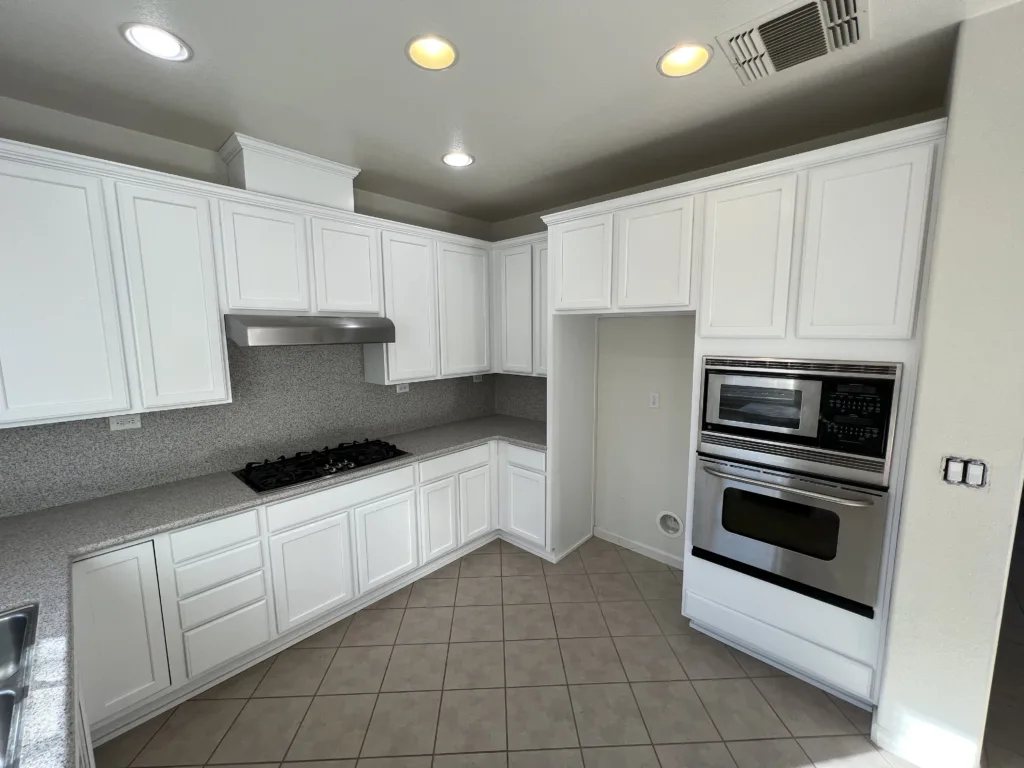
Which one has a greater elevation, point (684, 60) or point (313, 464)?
point (684, 60)

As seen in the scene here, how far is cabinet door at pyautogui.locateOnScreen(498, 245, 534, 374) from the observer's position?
3.20 meters

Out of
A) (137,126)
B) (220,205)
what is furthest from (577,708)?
(137,126)

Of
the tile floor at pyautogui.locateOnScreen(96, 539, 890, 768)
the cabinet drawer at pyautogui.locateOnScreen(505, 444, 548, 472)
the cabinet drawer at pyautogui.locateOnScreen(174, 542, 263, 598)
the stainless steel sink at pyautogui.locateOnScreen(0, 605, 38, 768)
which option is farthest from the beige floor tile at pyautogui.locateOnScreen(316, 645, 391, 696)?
the cabinet drawer at pyautogui.locateOnScreen(505, 444, 548, 472)

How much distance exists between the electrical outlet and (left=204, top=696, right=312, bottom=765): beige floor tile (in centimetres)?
148

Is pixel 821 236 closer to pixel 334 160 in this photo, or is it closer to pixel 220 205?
pixel 334 160

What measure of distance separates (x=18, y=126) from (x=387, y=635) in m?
3.02

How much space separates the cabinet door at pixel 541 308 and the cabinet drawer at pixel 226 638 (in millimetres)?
2214

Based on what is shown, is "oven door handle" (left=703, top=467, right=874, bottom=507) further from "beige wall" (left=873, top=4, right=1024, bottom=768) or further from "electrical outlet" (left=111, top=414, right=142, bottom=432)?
"electrical outlet" (left=111, top=414, right=142, bottom=432)

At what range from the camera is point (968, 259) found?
143cm

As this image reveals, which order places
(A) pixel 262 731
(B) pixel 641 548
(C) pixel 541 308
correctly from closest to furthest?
(A) pixel 262 731, (C) pixel 541 308, (B) pixel 641 548

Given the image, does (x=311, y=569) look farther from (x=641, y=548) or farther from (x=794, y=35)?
(x=794, y=35)

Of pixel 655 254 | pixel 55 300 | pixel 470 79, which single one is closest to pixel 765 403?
pixel 655 254

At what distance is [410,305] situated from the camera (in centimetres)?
294

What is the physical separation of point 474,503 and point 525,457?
54 cm
